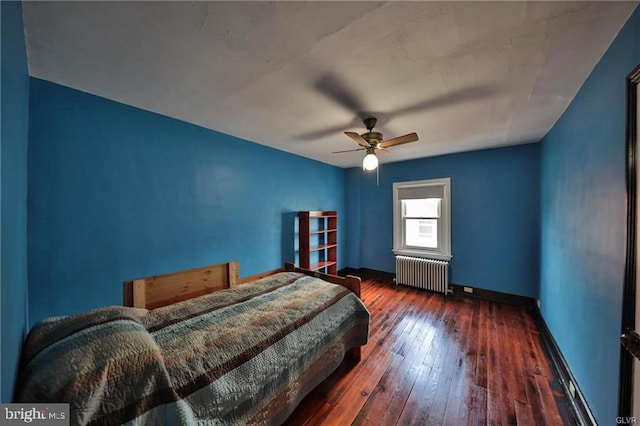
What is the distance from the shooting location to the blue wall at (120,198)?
168 centimetres

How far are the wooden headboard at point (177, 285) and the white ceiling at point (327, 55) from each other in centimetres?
168

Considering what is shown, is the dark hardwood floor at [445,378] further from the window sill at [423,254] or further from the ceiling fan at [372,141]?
the ceiling fan at [372,141]

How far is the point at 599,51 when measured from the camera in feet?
4.39

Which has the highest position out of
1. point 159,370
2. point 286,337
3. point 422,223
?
point 422,223

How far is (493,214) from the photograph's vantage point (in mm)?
3541

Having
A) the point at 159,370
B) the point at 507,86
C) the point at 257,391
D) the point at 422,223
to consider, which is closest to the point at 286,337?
the point at 257,391

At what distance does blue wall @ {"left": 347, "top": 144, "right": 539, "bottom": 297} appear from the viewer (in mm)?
3262

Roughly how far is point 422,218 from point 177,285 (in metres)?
4.02

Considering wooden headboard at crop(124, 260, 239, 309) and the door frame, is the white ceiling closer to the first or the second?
the door frame

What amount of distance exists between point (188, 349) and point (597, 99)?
3013 mm

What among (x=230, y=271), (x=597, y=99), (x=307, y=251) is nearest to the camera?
(x=597, y=99)

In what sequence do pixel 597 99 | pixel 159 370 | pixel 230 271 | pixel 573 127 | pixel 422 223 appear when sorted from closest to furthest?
pixel 159 370
pixel 597 99
pixel 573 127
pixel 230 271
pixel 422 223

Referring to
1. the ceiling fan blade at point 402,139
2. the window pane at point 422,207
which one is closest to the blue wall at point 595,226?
the ceiling fan blade at point 402,139

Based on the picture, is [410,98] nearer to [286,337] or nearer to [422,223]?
[286,337]
